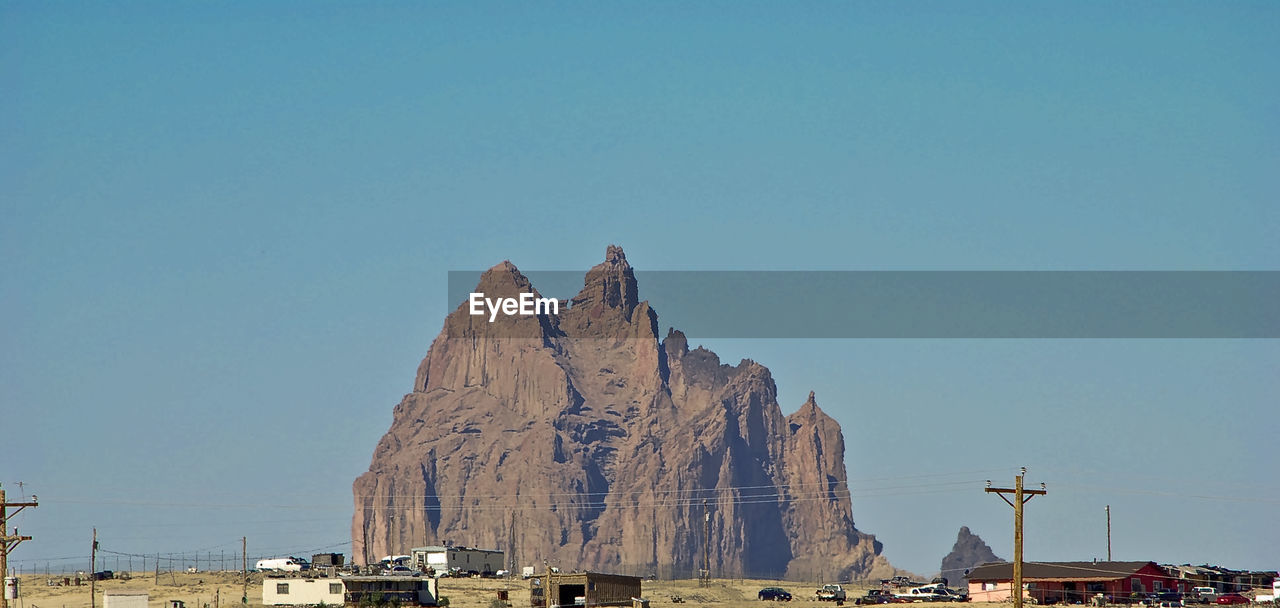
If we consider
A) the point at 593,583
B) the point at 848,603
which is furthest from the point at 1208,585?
the point at 593,583

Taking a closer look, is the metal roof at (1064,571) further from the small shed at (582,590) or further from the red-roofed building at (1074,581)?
the small shed at (582,590)

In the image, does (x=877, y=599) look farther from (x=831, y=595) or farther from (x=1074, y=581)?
(x=1074, y=581)

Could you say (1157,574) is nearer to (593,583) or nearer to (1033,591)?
(1033,591)

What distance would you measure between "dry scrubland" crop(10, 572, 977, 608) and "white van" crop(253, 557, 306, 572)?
19.9 feet

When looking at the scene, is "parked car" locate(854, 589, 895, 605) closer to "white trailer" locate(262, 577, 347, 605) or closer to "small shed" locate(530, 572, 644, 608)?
"small shed" locate(530, 572, 644, 608)

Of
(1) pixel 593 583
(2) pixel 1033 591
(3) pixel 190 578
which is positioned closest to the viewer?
(1) pixel 593 583

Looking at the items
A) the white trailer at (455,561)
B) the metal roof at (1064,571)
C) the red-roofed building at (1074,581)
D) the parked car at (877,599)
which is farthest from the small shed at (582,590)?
the white trailer at (455,561)

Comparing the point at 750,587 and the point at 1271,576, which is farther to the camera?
the point at 750,587

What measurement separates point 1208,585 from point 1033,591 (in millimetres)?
21196

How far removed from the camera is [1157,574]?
138250 millimetres

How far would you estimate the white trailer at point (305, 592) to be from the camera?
126 metres

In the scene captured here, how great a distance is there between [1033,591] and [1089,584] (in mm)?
5102

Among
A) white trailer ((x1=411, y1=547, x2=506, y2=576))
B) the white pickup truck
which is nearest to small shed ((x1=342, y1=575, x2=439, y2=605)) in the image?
the white pickup truck

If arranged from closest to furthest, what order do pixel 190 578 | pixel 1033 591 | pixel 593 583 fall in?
pixel 593 583, pixel 1033 591, pixel 190 578
